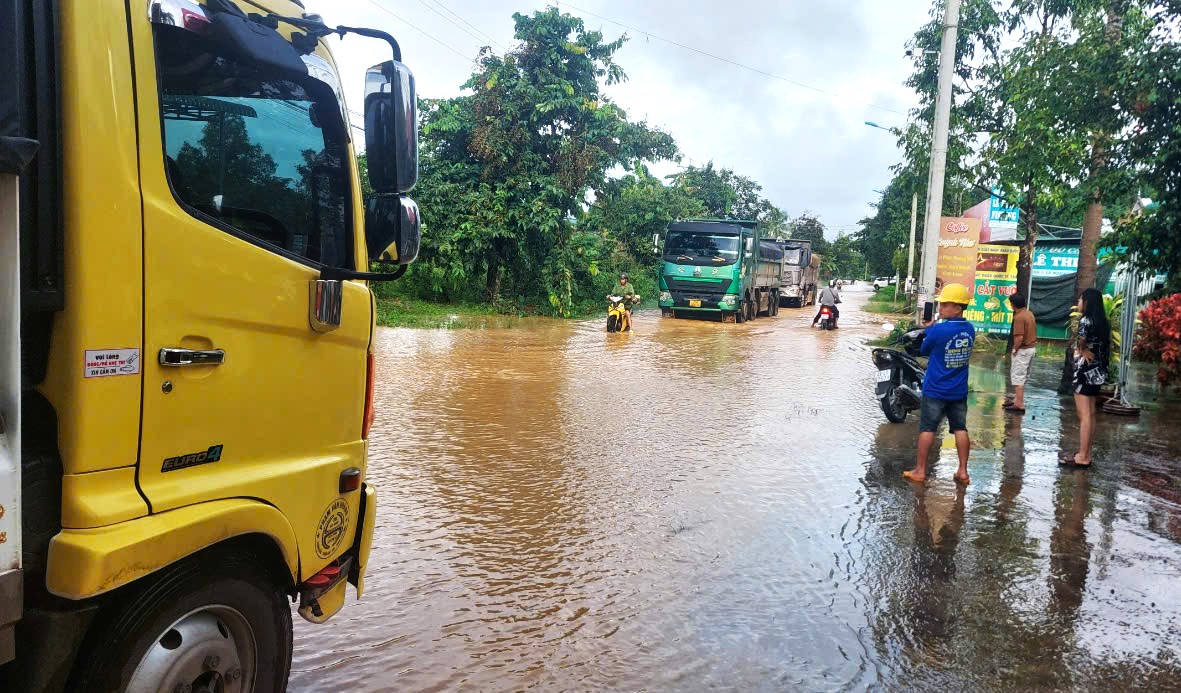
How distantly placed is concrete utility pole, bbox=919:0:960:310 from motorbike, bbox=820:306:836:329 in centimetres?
827

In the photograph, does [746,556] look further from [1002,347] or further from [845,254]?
[845,254]

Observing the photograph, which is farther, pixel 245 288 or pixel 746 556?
pixel 746 556

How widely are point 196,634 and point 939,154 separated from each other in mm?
15016

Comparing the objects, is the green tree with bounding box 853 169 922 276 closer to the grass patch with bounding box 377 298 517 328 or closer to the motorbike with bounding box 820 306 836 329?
the motorbike with bounding box 820 306 836 329

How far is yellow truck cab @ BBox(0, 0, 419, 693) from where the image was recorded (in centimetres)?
189

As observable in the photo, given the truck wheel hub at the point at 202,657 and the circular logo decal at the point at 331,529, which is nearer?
the truck wheel hub at the point at 202,657

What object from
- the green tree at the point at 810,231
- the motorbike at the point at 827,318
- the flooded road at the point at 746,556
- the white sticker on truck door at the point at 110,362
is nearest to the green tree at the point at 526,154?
the motorbike at the point at 827,318

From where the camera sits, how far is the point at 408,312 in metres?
22.4

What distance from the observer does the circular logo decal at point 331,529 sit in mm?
2848

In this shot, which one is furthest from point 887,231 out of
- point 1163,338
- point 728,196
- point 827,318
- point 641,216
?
point 1163,338

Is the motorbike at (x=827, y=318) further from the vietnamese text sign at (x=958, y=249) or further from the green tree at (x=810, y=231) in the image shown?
the green tree at (x=810, y=231)

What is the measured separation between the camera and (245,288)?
2398 mm

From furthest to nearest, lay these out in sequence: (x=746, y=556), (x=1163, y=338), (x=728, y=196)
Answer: (x=728, y=196) → (x=1163, y=338) → (x=746, y=556)

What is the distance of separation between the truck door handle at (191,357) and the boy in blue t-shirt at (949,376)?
5534mm
